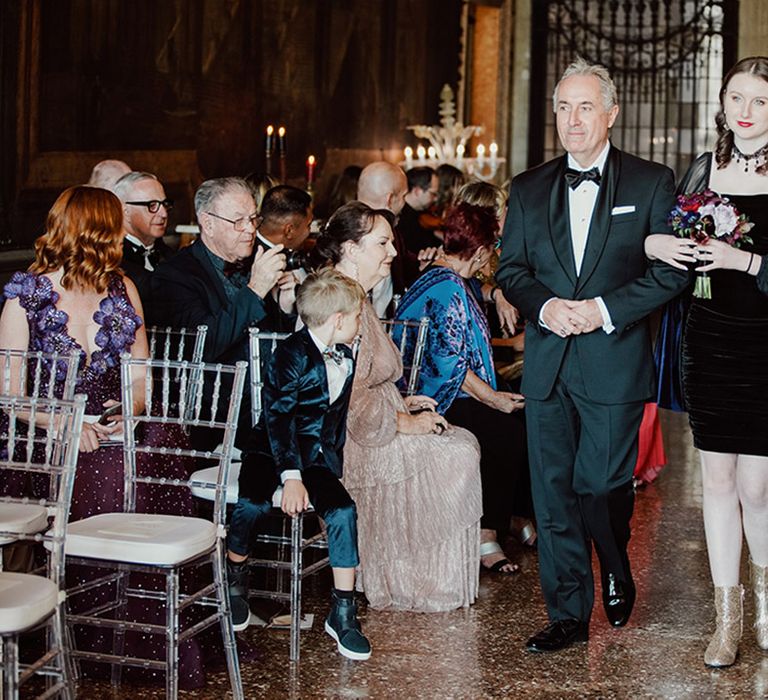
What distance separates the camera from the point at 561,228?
211 inches

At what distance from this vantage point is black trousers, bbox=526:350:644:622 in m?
5.43

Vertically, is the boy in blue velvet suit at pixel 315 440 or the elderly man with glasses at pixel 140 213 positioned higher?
the elderly man with glasses at pixel 140 213

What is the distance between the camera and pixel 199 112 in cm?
995

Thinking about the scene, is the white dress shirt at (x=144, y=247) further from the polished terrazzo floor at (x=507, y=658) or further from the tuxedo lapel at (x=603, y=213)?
the tuxedo lapel at (x=603, y=213)

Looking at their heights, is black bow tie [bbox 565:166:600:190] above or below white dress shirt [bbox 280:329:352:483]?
above

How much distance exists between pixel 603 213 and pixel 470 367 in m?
1.91

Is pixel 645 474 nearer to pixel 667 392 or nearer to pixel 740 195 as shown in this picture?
pixel 667 392

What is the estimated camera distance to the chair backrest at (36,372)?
4855 mm

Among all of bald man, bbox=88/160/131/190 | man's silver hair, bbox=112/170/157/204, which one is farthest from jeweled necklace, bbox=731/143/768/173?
bald man, bbox=88/160/131/190

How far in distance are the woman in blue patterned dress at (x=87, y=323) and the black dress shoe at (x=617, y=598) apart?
178cm

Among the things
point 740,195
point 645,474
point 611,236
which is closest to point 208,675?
point 611,236

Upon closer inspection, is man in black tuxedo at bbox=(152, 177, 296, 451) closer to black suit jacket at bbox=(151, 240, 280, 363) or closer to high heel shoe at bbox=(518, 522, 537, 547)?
black suit jacket at bbox=(151, 240, 280, 363)

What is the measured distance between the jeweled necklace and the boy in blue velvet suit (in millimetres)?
1503

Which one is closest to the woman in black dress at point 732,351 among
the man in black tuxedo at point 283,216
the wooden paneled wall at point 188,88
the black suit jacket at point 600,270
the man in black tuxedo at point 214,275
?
the black suit jacket at point 600,270
